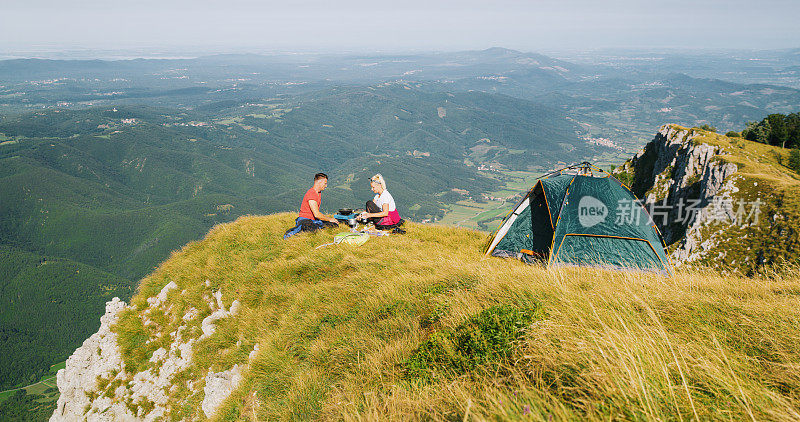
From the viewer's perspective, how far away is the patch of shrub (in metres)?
3.68

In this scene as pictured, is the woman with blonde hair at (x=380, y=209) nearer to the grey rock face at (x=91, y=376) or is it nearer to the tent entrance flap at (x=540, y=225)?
the tent entrance flap at (x=540, y=225)

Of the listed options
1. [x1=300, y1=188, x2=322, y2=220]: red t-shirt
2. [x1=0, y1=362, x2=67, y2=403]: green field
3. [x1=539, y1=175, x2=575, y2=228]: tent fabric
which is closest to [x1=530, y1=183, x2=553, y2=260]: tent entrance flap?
[x1=539, y1=175, x2=575, y2=228]: tent fabric

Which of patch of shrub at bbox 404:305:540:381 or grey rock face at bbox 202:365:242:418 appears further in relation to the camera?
grey rock face at bbox 202:365:242:418

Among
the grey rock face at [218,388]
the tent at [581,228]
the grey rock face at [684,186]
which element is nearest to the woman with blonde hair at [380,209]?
the tent at [581,228]

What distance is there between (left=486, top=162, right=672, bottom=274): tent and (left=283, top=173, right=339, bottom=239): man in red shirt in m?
6.32

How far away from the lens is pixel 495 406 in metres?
2.61

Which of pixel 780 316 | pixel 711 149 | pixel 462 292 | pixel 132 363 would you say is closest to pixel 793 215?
pixel 711 149

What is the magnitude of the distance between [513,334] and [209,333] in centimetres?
825

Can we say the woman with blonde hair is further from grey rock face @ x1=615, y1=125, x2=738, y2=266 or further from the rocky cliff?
grey rock face @ x1=615, y1=125, x2=738, y2=266

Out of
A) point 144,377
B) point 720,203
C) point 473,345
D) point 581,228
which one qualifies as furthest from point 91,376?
point 720,203

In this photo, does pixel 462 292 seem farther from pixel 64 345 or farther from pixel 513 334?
pixel 64 345

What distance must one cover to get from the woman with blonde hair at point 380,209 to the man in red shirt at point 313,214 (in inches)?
56.5

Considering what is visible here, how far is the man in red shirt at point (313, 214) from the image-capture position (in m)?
12.2

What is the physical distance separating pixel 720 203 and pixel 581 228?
3284 cm
